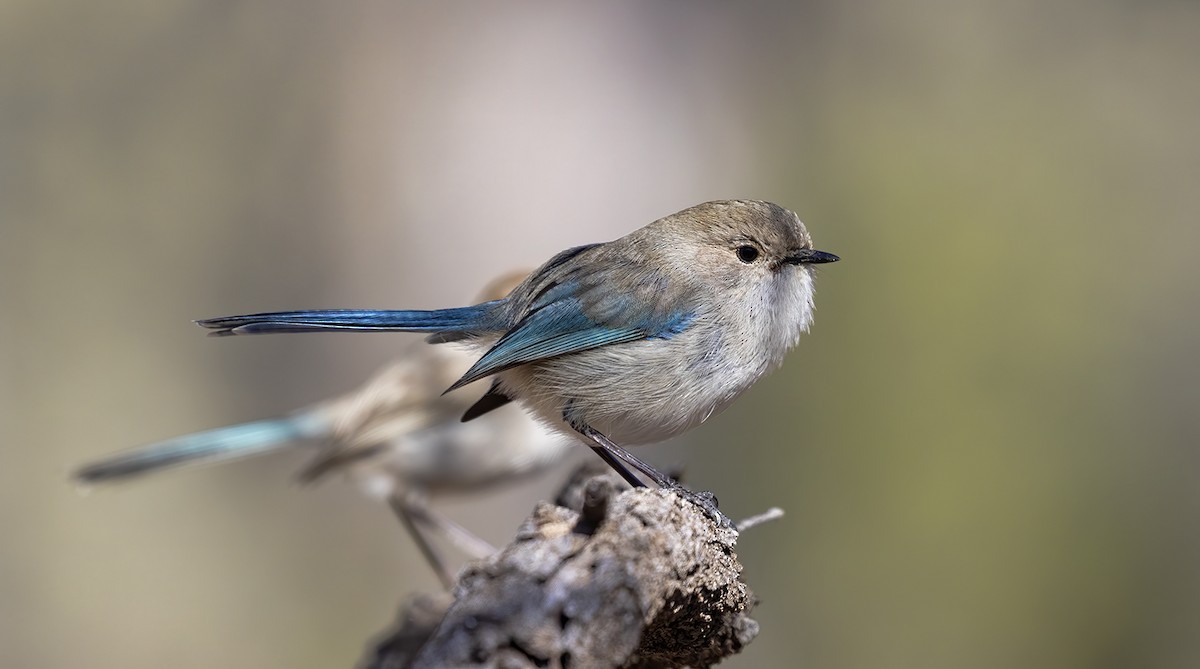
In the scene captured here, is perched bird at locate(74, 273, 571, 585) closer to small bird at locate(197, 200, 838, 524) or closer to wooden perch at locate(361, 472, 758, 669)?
small bird at locate(197, 200, 838, 524)

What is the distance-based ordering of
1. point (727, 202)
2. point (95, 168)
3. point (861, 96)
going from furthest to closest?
point (861, 96) < point (95, 168) < point (727, 202)

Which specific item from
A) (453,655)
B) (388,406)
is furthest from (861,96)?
(453,655)

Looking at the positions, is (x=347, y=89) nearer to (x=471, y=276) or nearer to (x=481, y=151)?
(x=481, y=151)

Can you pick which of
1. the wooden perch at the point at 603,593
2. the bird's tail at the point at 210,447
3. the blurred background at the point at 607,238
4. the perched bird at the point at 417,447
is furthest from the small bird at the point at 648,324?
the blurred background at the point at 607,238

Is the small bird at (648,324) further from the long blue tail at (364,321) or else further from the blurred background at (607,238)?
the blurred background at (607,238)

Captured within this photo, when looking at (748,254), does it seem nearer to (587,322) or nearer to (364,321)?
(587,322)

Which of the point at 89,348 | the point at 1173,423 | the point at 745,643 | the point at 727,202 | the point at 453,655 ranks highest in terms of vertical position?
the point at 727,202

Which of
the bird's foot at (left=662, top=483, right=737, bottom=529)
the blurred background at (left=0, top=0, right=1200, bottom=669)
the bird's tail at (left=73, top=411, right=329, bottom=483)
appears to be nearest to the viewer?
the bird's foot at (left=662, top=483, right=737, bottom=529)

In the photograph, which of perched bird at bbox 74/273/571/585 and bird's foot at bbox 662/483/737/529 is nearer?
bird's foot at bbox 662/483/737/529

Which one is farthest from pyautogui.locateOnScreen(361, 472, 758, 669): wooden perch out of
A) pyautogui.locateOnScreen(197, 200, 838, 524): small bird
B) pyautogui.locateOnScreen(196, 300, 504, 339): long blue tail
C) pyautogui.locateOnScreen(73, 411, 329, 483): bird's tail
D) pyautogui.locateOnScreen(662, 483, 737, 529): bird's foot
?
pyautogui.locateOnScreen(73, 411, 329, 483): bird's tail
